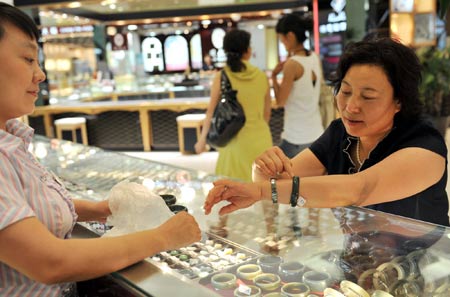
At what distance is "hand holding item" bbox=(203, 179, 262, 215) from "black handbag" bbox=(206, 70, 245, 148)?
1.91 m

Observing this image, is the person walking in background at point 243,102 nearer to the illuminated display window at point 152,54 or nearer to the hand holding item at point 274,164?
the hand holding item at point 274,164

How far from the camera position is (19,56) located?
3.54 feet

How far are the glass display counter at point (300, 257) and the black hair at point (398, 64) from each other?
39 cm

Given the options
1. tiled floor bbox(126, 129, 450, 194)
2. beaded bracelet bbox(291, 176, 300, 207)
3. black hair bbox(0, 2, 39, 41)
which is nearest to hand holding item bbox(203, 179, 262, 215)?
beaded bracelet bbox(291, 176, 300, 207)

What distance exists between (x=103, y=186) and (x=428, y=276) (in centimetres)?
156

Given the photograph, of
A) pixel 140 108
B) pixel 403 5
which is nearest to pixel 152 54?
pixel 140 108

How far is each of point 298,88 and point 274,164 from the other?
6.82ft

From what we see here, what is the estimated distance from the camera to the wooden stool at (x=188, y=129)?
7.41 meters

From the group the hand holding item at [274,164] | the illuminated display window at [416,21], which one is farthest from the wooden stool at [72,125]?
the hand holding item at [274,164]

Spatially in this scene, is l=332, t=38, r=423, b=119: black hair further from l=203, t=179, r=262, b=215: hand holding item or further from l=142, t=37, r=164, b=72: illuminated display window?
l=142, t=37, r=164, b=72: illuminated display window

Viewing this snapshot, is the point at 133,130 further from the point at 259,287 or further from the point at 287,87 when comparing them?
the point at 259,287

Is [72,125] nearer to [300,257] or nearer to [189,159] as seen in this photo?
[189,159]

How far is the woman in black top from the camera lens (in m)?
1.49

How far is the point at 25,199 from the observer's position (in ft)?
3.30
